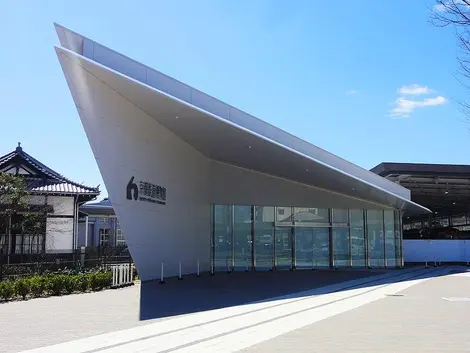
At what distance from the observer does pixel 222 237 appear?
25.0m

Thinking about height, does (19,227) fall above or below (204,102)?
below

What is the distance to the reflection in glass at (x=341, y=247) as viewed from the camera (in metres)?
26.6

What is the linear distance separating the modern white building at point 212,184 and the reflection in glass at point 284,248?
54mm

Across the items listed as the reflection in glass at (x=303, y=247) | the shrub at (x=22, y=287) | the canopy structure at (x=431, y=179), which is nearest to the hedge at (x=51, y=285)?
the shrub at (x=22, y=287)

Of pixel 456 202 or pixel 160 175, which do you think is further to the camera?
pixel 456 202

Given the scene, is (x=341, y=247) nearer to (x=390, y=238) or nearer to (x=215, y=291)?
(x=390, y=238)

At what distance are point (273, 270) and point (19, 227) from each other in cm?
1173

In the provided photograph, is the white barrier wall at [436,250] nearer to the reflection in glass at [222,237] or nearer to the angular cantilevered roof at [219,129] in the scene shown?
the angular cantilevered roof at [219,129]

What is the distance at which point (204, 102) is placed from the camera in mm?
15672

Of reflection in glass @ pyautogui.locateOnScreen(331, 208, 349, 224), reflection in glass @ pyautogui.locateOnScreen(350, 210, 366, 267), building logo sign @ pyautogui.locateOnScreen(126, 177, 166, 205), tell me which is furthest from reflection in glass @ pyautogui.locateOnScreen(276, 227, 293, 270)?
building logo sign @ pyautogui.locateOnScreen(126, 177, 166, 205)

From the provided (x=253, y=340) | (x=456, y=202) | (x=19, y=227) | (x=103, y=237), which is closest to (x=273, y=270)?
(x=19, y=227)

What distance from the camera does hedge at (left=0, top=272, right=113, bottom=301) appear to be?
520 inches

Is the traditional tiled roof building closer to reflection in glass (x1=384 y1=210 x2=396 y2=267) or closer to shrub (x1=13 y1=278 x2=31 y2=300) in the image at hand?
shrub (x1=13 y1=278 x2=31 y2=300)

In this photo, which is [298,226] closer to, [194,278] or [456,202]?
[194,278]
